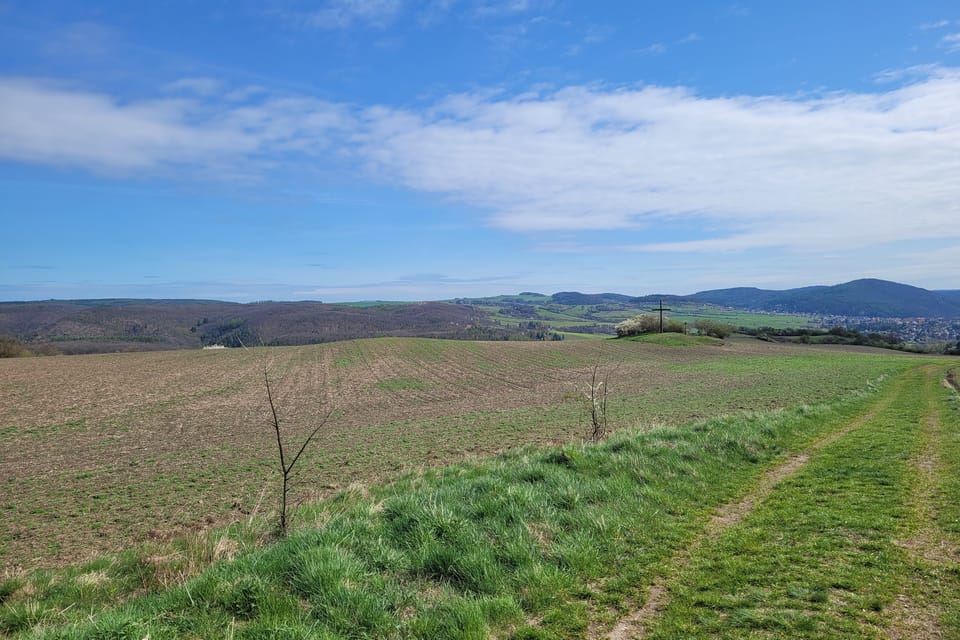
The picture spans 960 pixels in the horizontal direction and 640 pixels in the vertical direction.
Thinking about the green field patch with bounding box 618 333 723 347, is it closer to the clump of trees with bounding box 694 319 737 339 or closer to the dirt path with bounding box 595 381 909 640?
the clump of trees with bounding box 694 319 737 339

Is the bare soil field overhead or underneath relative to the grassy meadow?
underneath

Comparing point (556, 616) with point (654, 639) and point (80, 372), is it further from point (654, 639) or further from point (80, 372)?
point (80, 372)

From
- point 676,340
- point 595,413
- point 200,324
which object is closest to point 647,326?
point 676,340

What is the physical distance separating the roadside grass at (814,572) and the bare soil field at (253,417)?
7.84 meters

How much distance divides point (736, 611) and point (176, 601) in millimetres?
5336

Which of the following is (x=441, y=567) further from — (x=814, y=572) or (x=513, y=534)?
(x=814, y=572)

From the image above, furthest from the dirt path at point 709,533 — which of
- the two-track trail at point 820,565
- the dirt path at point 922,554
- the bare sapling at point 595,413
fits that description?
the bare sapling at point 595,413

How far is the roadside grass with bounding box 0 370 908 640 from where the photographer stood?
165 inches

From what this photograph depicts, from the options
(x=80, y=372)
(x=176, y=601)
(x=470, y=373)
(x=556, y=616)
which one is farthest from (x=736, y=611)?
(x=80, y=372)

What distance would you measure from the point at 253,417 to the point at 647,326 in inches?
3005

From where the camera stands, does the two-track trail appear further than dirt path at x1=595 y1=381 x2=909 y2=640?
No

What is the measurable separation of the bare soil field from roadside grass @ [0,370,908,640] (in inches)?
161

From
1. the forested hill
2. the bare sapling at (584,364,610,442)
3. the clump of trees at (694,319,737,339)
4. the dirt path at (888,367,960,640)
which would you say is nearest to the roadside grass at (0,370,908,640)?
the dirt path at (888,367,960,640)

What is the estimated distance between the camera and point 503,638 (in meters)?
4.11
